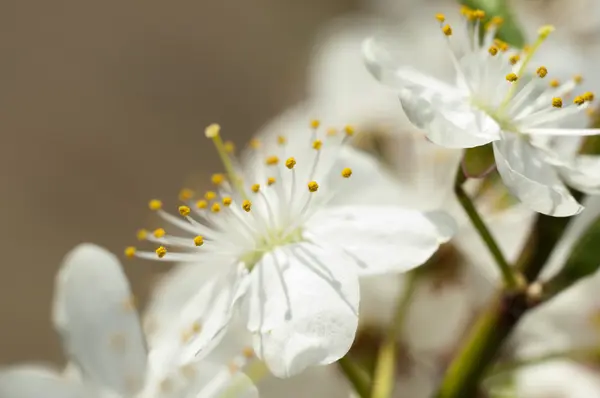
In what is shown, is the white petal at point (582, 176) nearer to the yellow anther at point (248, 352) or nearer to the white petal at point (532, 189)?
the white petal at point (532, 189)

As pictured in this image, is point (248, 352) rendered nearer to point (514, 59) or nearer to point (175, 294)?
point (175, 294)

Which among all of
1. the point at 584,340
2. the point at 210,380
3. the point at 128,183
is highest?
the point at 210,380

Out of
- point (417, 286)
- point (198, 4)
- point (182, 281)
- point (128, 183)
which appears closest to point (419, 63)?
point (417, 286)

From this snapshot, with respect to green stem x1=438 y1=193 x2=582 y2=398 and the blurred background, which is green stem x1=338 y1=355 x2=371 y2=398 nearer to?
green stem x1=438 y1=193 x2=582 y2=398

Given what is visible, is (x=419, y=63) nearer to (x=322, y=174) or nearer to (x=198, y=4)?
(x=322, y=174)

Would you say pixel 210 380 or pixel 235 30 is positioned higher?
pixel 210 380
